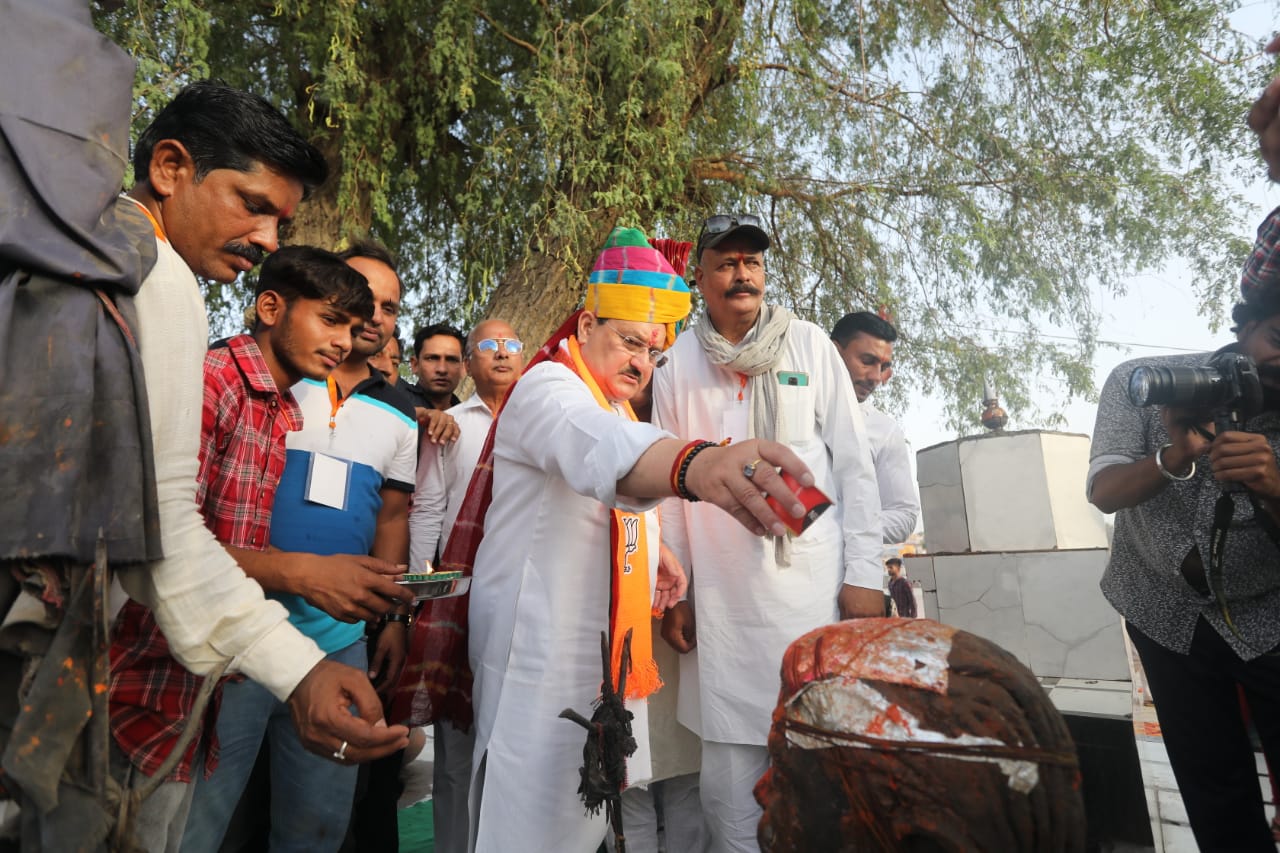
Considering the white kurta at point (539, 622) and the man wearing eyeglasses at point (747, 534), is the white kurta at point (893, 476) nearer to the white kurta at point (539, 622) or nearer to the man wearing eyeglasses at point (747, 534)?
the man wearing eyeglasses at point (747, 534)

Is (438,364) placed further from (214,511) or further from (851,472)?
(851,472)

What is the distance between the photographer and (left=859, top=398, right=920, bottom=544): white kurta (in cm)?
377

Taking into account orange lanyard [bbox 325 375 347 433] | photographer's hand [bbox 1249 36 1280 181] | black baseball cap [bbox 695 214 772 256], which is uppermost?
black baseball cap [bbox 695 214 772 256]

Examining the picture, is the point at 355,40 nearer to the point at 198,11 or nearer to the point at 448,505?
the point at 198,11

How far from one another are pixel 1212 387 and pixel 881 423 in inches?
84.3

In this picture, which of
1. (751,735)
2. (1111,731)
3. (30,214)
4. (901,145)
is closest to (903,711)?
(30,214)

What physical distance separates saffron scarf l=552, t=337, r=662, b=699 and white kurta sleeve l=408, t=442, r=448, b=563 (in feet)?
3.98

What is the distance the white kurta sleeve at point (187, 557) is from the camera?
1206 millimetres

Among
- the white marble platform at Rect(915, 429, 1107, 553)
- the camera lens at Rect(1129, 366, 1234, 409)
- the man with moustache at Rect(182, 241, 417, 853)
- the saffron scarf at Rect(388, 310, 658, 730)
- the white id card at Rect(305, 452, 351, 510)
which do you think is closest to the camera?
the man with moustache at Rect(182, 241, 417, 853)

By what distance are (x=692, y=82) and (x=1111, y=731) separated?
562 cm

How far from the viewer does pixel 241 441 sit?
1.99m

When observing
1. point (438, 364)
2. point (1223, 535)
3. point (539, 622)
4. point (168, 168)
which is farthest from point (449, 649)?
point (438, 364)

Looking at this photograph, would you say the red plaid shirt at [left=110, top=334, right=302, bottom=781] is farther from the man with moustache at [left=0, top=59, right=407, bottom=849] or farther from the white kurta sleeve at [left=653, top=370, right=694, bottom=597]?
the white kurta sleeve at [left=653, top=370, right=694, bottom=597]

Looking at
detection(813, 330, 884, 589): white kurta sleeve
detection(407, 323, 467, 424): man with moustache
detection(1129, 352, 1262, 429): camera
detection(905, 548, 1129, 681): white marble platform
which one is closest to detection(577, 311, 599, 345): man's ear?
detection(813, 330, 884, 589): white kurta sleeve
